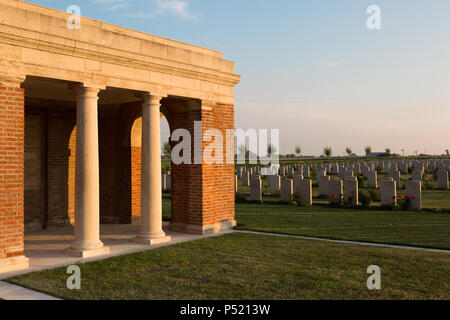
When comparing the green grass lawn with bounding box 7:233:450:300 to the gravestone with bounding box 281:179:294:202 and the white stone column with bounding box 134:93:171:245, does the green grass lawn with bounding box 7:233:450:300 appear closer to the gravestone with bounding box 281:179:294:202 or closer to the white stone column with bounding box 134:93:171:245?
the white stone column with bounding box 134:93:171:245

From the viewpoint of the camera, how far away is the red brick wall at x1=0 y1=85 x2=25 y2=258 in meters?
7.73

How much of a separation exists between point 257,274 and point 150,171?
4401mm

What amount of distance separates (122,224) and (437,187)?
65.0 feet

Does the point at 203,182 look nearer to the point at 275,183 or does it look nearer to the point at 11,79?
the point at 11,79

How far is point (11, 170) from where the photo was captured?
25.8ft

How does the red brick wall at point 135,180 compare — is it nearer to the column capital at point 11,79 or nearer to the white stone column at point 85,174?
the white stone column at point 85,174

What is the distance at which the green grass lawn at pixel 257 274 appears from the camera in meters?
6.19

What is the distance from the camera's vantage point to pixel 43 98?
498 inches

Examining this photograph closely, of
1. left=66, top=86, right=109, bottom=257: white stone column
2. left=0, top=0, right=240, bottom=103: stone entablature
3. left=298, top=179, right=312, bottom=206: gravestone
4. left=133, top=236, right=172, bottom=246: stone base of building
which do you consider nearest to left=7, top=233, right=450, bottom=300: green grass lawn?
left=133, top=236, right=172, bottom=246: stone base of building

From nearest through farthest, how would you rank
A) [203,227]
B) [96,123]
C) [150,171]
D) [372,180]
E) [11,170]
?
1. [11,170]
2. [96,123]
3. [150,171]
4. [203,227]
5. [372,180]

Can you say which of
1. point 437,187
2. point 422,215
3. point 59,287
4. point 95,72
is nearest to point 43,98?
point 95,72

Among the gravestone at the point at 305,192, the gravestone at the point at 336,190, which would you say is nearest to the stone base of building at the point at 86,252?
the gravestone at the point at 305,192

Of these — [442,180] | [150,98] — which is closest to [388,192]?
[442,180]
